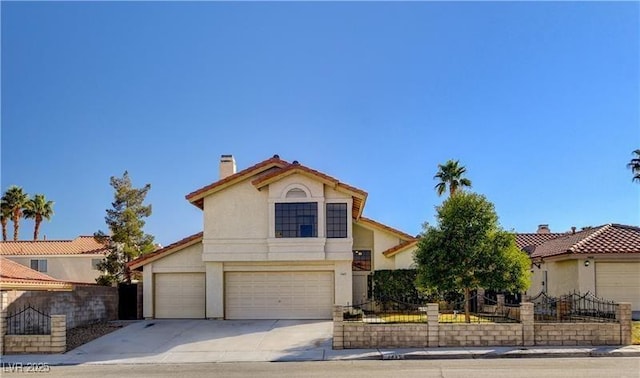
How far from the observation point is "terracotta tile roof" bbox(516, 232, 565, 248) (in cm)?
3434

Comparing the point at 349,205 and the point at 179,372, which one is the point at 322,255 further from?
the point at 179,372

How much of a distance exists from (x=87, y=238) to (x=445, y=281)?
3537cm

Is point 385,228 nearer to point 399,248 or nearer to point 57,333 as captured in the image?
point 399,248

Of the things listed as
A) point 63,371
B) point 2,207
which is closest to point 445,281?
point 63,371

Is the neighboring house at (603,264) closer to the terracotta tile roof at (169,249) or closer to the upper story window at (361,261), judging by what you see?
the upper story window at (361,261)

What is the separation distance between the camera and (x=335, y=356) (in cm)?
1662

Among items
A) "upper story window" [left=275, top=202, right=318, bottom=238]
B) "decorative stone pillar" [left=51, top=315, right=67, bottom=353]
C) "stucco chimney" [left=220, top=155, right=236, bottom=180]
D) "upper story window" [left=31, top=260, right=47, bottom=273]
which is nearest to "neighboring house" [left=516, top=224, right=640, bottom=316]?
"upper story window" [left=275, top=202, right=318, bottom=238]

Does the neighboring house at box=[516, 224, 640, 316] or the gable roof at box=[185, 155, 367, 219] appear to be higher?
the gable roof at box=[185, 155, 367, 219]

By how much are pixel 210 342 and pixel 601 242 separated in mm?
17751

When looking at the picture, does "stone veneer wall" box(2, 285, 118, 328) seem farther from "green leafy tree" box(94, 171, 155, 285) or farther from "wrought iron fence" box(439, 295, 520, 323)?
"wrought iron fence" box(439, 295, 520, 323)

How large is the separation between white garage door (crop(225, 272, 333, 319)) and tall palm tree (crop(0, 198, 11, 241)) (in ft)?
132

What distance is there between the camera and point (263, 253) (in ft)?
81.7

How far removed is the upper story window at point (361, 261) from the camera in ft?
94.9

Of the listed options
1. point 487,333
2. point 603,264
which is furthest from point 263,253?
point 603,264
